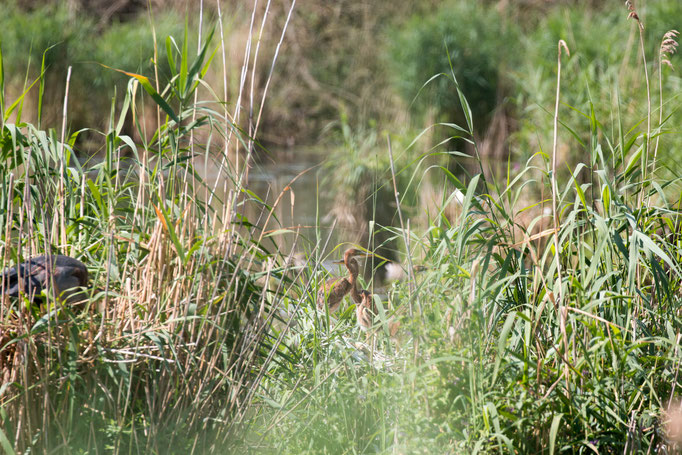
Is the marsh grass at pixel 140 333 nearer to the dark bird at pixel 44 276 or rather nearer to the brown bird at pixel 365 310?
the dark bird at pixel 44 276

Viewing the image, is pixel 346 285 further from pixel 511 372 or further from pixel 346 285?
pixel 511 372

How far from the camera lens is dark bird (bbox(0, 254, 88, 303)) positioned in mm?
1667

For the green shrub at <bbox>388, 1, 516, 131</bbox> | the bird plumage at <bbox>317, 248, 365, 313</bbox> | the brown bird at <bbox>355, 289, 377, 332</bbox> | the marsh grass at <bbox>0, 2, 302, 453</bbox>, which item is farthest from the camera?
the green shrub at <bbox>388, 1, 516, 131</bbox>

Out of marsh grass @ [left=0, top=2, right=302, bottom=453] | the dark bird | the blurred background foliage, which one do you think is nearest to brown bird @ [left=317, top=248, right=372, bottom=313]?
marsh grass @ [left=0, top=2, right=302, bottom=453]

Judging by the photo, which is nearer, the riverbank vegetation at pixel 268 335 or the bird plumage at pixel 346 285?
the riverbank vegetation at pixel 268 335

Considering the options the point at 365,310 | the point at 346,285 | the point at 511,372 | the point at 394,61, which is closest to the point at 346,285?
the point at 346,285

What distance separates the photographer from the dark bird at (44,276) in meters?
1.67

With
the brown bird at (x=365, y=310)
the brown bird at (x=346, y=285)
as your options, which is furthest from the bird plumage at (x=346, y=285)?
the brown bird at (x=365, y=310)

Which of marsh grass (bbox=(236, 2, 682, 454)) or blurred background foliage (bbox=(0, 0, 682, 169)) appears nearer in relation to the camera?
marsh grass (bbox=(236, 2, 682, 454))

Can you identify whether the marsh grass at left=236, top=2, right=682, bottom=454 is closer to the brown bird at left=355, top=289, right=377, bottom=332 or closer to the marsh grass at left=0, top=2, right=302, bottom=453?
the marsh grass at left=0, top=2, right=302, bottom=453

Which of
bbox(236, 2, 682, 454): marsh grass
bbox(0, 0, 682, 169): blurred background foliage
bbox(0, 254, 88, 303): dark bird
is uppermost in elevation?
bbox(0, 254, 88, 303): dark bird

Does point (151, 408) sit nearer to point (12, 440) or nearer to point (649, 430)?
point (12, 440)

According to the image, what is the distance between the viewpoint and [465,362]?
178 cm

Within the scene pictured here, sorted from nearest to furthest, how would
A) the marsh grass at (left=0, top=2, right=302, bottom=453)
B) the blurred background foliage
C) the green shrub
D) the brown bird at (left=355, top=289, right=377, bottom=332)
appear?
the marsh grass at (left=0, top=2, right=302, bottom=453) < the brown bird at (left=355, top=289, right=377, bottom=332) < the blurred background foliage < the green shrub
